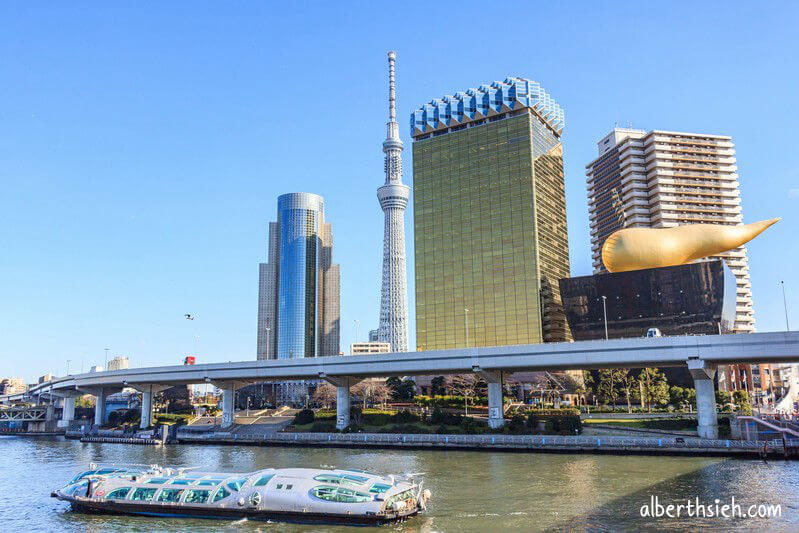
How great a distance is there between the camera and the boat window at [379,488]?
124 feet

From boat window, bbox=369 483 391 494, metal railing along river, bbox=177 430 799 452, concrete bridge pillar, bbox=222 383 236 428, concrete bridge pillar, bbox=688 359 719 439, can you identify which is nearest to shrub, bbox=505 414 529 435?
metal railing along river, bbox=177 430 799 452

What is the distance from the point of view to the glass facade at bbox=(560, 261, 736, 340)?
104 metres

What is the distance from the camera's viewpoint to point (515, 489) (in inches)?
1768

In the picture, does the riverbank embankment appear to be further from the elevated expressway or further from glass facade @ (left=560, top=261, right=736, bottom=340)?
glass facade @ (left=560, top=261, right=736, bottom=340)

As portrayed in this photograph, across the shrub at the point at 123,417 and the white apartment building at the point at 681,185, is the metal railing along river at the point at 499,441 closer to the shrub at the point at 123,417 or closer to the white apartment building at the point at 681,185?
the shrub at the point at 123,417

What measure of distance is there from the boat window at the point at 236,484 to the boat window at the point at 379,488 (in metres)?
8.54

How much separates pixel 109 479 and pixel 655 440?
47.7 meters

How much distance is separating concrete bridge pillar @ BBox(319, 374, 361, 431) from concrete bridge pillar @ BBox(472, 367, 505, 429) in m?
20.7

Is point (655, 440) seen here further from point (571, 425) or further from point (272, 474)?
point (272, 474)

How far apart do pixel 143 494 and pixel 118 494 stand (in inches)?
76.6

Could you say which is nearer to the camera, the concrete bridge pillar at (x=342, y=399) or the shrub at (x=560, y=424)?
the shrub at (x=560, y=424)

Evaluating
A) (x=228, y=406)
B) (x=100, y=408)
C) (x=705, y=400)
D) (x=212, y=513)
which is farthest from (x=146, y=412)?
(x=705, y=400)

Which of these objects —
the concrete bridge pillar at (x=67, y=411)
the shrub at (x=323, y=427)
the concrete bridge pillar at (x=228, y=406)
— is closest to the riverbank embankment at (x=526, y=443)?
the shrub at (x=323, y=427)

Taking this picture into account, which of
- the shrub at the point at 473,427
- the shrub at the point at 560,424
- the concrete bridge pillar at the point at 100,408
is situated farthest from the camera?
the concrete bridge pillar at the point at 100,408
